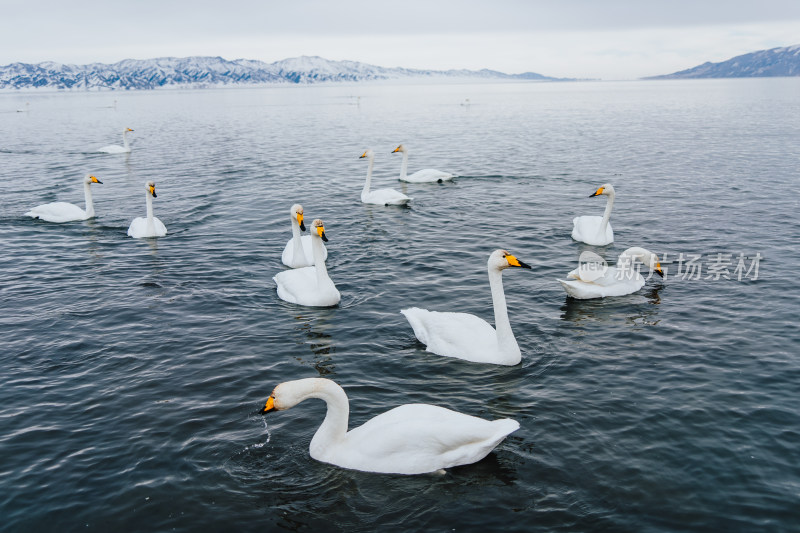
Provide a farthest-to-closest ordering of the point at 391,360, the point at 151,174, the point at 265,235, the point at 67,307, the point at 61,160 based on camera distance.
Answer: the point at 61,160
the point at 151,174
the point at 265,235
the point at 67,307
the point at 391,360

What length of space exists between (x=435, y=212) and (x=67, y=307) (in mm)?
12934

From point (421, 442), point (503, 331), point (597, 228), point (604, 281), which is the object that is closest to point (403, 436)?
point (421, 442)

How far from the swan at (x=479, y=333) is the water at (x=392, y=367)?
0.33 m

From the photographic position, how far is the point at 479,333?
11258mm

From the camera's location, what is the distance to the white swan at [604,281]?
46.0 feet

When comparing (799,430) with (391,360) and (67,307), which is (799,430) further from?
(67,307)

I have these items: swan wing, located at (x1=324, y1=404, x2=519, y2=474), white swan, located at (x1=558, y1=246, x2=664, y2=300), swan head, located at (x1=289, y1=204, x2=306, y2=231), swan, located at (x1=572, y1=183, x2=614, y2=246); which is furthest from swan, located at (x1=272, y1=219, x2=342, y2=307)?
swan, located at (x1=572, y1=183, x2=614, y2=246)

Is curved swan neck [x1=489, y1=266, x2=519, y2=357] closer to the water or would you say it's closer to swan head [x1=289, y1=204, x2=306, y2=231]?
the water

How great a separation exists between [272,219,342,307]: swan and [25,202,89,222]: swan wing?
1129 centimetres

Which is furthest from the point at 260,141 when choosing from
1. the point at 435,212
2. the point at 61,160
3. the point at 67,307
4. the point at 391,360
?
the point at 391,360

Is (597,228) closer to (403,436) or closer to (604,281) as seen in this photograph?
(604,281)

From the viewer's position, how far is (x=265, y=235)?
20328 mm

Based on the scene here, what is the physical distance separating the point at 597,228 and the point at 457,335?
28.6 feet

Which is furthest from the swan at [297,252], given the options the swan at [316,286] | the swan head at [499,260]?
the swan head at [499,260]
